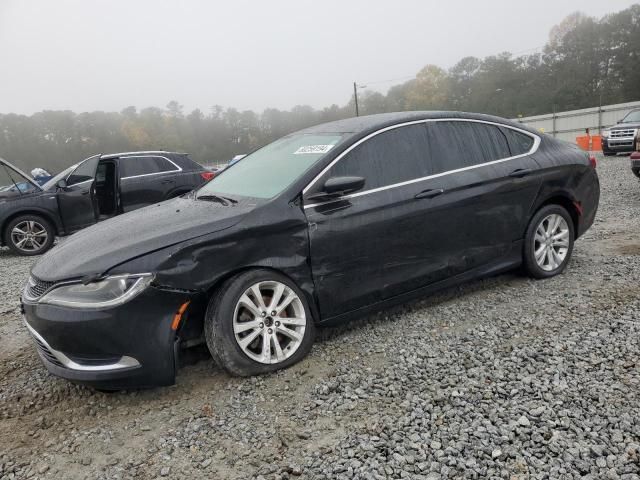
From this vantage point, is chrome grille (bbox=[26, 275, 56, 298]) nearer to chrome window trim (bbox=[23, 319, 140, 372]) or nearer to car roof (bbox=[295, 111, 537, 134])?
chrome window trim (bbox=[23, 319, 140, 372])

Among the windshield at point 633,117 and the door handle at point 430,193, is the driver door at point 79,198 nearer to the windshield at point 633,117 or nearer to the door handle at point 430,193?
the door handle at point 430,193

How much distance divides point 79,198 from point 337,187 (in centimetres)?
679

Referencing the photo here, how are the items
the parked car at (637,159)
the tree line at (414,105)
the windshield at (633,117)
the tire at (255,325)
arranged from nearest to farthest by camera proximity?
the tire at (255,325), the parked car at (637,159), the windshield at (633,117), the tree line at (414,105)

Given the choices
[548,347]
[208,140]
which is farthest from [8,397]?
[208,140]

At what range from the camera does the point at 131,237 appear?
3014 millimetres

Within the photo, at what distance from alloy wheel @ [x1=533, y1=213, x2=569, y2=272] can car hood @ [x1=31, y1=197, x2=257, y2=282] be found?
264 centimetres

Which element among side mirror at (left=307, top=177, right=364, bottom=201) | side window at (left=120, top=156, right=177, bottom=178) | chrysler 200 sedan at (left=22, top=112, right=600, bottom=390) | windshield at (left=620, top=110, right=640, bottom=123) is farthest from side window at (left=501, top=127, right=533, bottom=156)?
windshield at (left=620, top=110, right=640, bottom=123)

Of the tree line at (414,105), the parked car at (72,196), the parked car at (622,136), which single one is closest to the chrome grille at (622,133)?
the parked car at (622,136)

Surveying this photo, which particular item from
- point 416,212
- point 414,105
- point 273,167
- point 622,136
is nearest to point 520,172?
point 416,212

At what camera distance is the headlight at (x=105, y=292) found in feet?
8.81

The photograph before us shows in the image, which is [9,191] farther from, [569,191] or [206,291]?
[569,191]

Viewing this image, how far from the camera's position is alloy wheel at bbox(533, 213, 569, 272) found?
4.36 metres

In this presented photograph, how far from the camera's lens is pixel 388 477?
6.97 ft

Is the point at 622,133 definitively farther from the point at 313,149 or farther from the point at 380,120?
the point at 313,149
